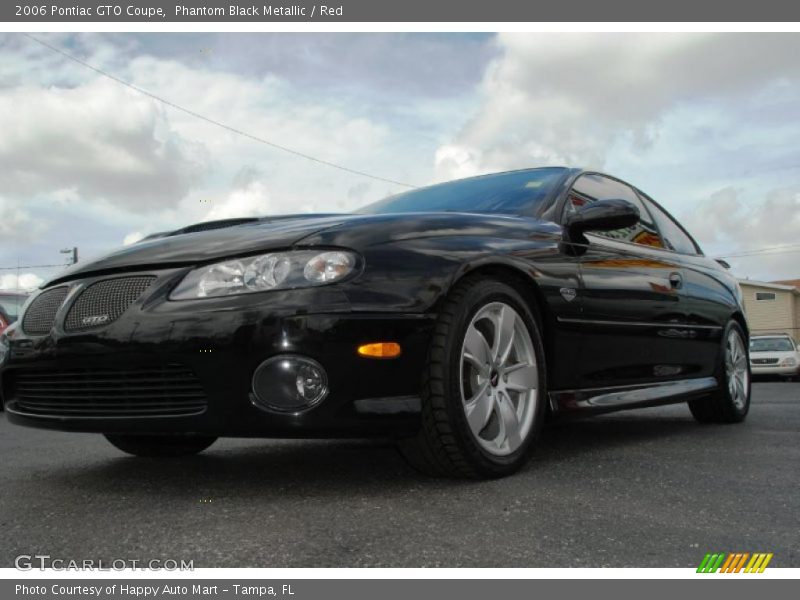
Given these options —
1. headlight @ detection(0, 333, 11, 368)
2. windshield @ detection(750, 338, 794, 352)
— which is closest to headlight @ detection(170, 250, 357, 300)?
headlight @ detection(0, 333, 11, 368)

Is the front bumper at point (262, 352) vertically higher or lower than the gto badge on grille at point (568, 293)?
lower

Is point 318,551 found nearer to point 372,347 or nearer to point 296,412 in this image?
point 296,412

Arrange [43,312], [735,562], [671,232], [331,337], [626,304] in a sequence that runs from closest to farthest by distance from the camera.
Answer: [735,562] < [331,337] < [43,312] < [626,304] < [671,232]

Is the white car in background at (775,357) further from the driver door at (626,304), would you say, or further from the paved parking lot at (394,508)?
the paved parking lot at (394,508)

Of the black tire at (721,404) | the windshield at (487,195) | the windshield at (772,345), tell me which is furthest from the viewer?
the windshield at (772,345)

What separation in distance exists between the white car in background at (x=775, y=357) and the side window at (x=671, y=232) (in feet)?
56.9

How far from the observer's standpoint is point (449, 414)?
277 centimetres

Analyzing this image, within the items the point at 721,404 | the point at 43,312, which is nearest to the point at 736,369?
the point at 721,404

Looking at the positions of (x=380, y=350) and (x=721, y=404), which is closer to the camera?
(x=380, y=350)

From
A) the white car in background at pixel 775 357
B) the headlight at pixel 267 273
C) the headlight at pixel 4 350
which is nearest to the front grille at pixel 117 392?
the headlight at pixel 4 350

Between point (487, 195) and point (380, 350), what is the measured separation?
160 centimetres

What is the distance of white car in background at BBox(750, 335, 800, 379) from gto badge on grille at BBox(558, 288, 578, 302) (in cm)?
1944

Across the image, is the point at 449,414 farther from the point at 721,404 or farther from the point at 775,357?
the point at 775,357

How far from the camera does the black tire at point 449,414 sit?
109 inches
